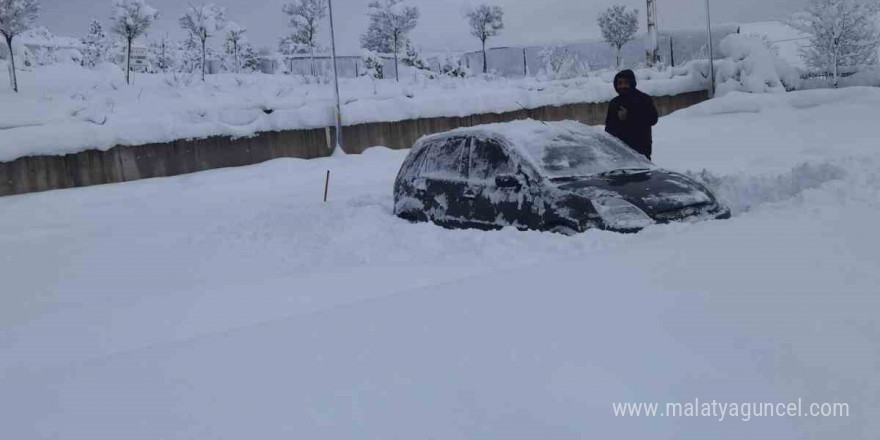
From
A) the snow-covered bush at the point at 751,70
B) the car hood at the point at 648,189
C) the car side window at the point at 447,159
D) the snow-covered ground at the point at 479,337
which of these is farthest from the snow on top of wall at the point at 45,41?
the snow-covered ground at the point at 479,337

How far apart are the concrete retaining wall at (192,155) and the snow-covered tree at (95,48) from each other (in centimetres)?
2788

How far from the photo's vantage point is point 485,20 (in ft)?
191

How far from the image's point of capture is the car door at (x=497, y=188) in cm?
737

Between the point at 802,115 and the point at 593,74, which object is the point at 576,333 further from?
the point at 593,74

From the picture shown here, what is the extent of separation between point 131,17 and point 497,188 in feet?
106

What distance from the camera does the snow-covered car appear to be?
22.5 feet

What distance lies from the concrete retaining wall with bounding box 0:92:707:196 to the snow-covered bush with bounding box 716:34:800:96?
8.91 m

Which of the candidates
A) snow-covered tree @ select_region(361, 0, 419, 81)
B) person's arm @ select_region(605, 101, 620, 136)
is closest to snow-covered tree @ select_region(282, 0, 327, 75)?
snow-covered tree @ select_region(361, 0, 419, 81)

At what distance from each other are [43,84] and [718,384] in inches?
1248

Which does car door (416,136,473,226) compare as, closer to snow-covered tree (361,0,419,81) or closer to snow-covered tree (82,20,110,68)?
snow-covered tree (82,20,110,68)

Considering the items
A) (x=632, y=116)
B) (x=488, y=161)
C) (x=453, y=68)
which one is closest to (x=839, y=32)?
(x=453, y=68)

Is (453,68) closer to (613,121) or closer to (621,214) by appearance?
(613,121)

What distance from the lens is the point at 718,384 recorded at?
3318mm

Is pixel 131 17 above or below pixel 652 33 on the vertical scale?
above
